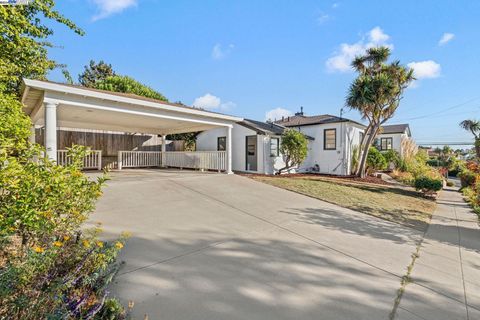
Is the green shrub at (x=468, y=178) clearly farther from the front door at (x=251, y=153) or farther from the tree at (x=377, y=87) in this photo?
the front door at (x=251, y=153)

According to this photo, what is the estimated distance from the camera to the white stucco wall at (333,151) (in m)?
15.2

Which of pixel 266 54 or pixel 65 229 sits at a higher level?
pixel 266 54

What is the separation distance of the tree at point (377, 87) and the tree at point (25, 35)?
13.5 m

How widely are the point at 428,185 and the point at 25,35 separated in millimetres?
15348

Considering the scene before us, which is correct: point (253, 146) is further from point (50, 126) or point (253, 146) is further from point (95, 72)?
point (95, 72)

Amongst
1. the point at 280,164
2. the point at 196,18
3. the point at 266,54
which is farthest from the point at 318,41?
the point at 280,164

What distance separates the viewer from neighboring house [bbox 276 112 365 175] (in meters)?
15.2

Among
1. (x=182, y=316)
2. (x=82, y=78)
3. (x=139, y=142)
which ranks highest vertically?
(x=82, y=78)

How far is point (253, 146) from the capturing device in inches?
550

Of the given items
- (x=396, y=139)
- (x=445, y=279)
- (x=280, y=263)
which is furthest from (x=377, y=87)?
(x=280, y=263)

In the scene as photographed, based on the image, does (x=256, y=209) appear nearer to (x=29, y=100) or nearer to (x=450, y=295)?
(x=450, y=295)

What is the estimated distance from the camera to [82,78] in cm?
2706

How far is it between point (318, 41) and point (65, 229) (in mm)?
10998

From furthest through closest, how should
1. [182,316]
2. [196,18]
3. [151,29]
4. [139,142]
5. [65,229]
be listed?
1. [139,142]
2. [151,29]
3. [196,18]
4. [65,229]
5. [182,316]
